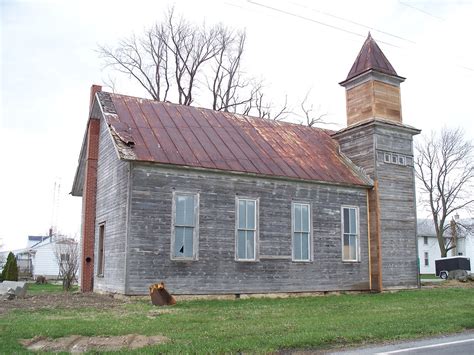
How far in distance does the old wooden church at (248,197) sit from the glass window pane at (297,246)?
42 millimetres

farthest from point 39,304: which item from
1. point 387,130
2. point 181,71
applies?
point 181,71

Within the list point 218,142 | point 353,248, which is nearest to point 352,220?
point 353,248

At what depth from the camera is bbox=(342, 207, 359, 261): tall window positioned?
68.6ft

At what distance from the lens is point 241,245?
1838cm

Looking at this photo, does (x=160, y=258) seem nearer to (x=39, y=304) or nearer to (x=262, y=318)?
(x=39, y=304)

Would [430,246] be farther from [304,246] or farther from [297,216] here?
[297,216]

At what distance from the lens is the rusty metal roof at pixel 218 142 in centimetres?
1786

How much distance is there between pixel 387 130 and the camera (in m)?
22.4

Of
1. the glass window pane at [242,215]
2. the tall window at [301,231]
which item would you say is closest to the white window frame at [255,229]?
the glass window pane at [242,215]

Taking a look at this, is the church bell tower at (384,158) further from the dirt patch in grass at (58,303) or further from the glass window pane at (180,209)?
the dirt patch in grass at (58,303)

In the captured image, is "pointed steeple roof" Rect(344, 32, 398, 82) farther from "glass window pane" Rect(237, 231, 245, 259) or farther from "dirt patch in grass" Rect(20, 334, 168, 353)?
"dirt patch in grass" Rect(20, 334, 168, 353)

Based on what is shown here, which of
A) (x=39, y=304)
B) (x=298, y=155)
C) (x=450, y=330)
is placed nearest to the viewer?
(x=450, y=330)

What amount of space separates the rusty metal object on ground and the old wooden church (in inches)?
47.6

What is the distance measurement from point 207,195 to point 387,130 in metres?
9.20
